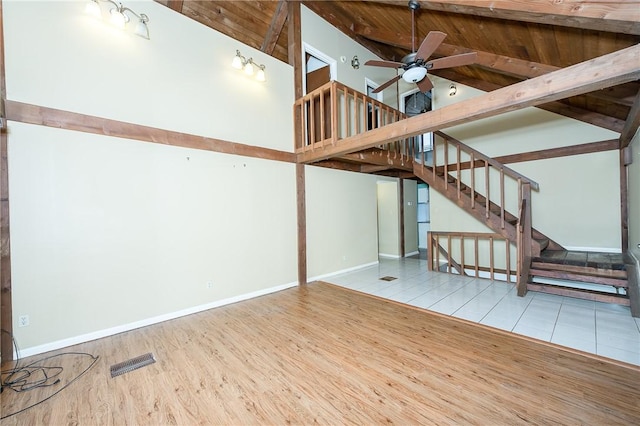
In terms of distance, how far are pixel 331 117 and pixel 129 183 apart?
10.2 ft

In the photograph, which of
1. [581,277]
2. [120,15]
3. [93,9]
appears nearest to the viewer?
[93,9]

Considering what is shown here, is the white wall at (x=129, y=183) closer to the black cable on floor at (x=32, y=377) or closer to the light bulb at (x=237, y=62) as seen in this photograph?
the light bulb at (x=237, y=62)

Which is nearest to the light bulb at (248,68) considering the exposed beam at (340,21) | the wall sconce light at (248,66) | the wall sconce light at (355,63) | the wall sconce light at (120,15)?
the wall sconce light at (248,66)

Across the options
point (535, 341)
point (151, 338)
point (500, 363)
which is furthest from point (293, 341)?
point (535, 341)

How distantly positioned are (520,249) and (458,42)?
12.7ft

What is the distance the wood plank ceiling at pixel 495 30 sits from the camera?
2.58 metres

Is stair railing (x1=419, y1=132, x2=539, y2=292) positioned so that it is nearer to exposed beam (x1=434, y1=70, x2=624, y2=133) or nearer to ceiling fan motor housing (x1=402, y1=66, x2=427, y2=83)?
exposed beam (x1=434, y1=70, x2=624, y2=133)

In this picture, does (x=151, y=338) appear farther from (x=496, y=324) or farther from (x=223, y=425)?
(x=496, y=324)

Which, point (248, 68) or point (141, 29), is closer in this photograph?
point (141, 29)

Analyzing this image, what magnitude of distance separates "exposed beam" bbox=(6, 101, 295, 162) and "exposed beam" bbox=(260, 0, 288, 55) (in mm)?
2781

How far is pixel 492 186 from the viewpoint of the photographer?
18.4 ft

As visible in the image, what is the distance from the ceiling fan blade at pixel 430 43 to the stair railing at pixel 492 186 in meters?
2.49

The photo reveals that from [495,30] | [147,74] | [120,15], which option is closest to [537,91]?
[495,30]

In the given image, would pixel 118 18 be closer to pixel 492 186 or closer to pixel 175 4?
pixel 175 4
